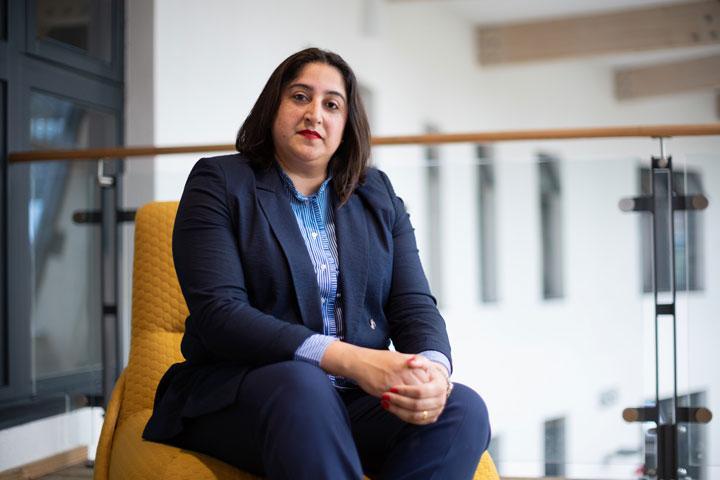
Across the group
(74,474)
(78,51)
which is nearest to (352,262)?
(74,474)

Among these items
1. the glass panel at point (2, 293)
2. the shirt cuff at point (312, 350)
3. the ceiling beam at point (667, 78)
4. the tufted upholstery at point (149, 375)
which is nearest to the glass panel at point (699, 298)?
the tufted upholstery at point (149, 375)

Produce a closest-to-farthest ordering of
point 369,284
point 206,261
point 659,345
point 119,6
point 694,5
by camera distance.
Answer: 1. point 206,261
2. point 369,284
3. point 659,345
4. point 119,6
5. point 694,5

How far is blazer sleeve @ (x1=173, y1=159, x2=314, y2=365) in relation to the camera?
59.5 inches

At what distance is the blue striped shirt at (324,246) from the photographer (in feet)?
5.56

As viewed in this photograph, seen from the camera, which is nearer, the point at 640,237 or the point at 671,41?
the point at 640,237

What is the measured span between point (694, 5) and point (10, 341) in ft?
18.5

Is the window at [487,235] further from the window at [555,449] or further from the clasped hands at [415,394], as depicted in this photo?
the clasped hands at [415,394]

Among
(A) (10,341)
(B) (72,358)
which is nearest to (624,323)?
(B) (72,358)

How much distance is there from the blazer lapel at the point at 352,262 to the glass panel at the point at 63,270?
54.4 inches

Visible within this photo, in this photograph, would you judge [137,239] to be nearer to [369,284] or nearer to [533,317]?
[369,284]

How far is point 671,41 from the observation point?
6855mm

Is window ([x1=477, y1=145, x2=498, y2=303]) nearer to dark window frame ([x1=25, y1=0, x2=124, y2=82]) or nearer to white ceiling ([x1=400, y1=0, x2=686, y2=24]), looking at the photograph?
dark window frame ([x1=25, y1=0, x2=124, y2=82])

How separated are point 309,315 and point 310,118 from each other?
0.40 metres

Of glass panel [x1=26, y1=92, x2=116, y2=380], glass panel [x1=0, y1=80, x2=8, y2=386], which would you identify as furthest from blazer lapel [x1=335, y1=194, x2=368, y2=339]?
glass panel [x1=0, y1=80, x2=8, y2=386]
